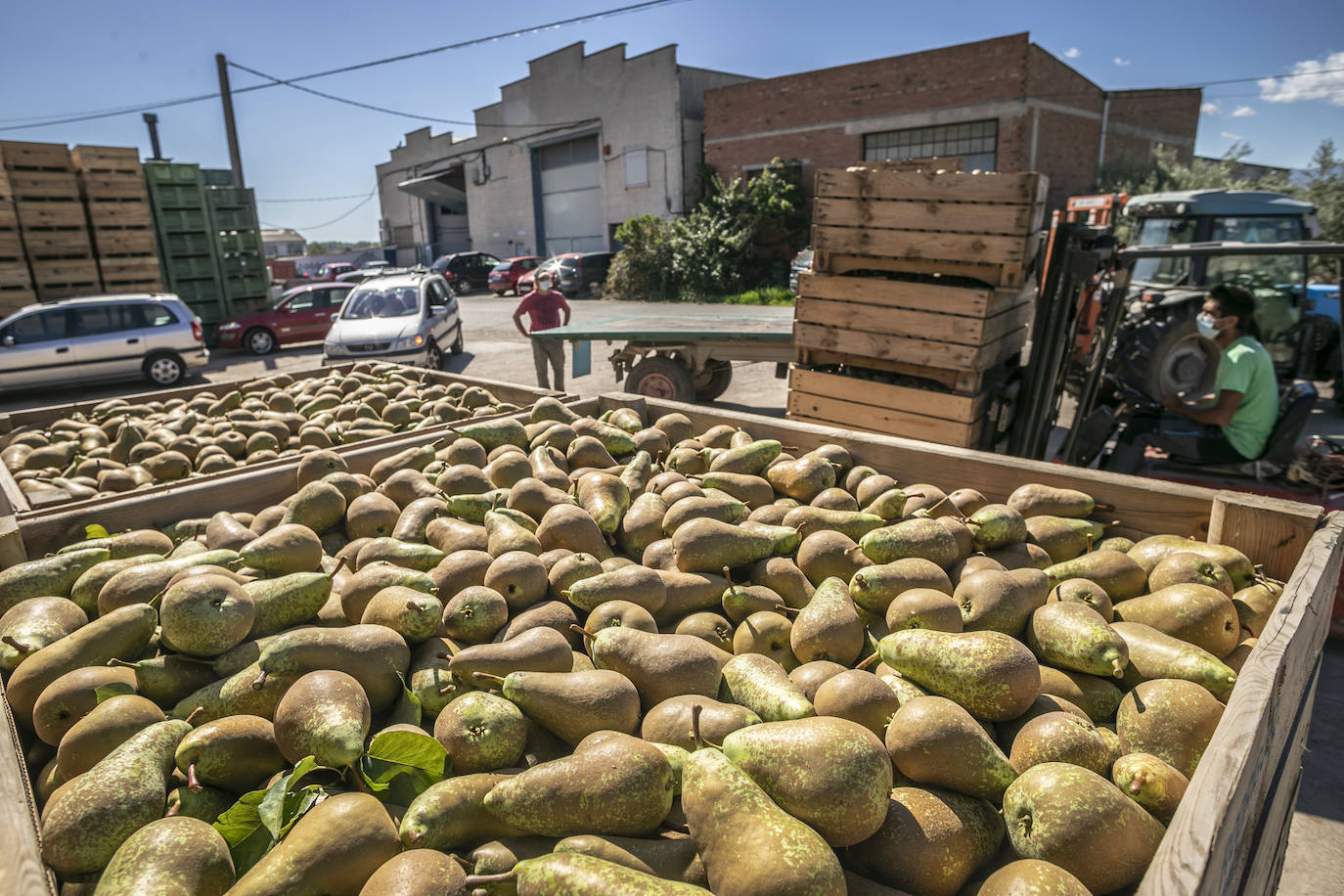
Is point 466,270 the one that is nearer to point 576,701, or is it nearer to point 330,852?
point 576,701

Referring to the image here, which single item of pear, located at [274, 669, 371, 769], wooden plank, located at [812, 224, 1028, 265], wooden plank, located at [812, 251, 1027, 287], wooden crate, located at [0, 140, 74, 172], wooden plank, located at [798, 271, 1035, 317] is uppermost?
wooden crate, located at [0, 140, 74, 172]

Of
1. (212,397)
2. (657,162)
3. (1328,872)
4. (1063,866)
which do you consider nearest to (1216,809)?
(1063,866)

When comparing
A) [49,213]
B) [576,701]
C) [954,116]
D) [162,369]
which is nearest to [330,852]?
[576,701]

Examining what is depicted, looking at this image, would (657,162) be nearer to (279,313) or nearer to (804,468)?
(279,313)

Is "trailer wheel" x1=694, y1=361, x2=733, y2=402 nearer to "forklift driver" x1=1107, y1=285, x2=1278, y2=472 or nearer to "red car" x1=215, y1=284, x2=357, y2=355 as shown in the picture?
"forklift driver" x1=1107, y1=285, x2=1278, y2=472

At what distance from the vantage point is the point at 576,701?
191 cm

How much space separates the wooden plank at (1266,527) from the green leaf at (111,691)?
358cm

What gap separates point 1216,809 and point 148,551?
345cm

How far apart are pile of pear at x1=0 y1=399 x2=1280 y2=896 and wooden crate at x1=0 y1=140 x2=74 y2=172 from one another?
62.3ft

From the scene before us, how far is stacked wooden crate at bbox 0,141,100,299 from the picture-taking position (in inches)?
640

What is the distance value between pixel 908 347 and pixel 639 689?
459cm

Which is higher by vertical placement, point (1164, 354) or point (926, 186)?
point (926, 186)

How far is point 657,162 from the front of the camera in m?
33.7

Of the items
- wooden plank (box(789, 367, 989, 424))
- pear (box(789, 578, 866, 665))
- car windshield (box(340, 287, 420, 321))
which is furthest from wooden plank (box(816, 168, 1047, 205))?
car windshield (box(340, 287, 420, 321))
